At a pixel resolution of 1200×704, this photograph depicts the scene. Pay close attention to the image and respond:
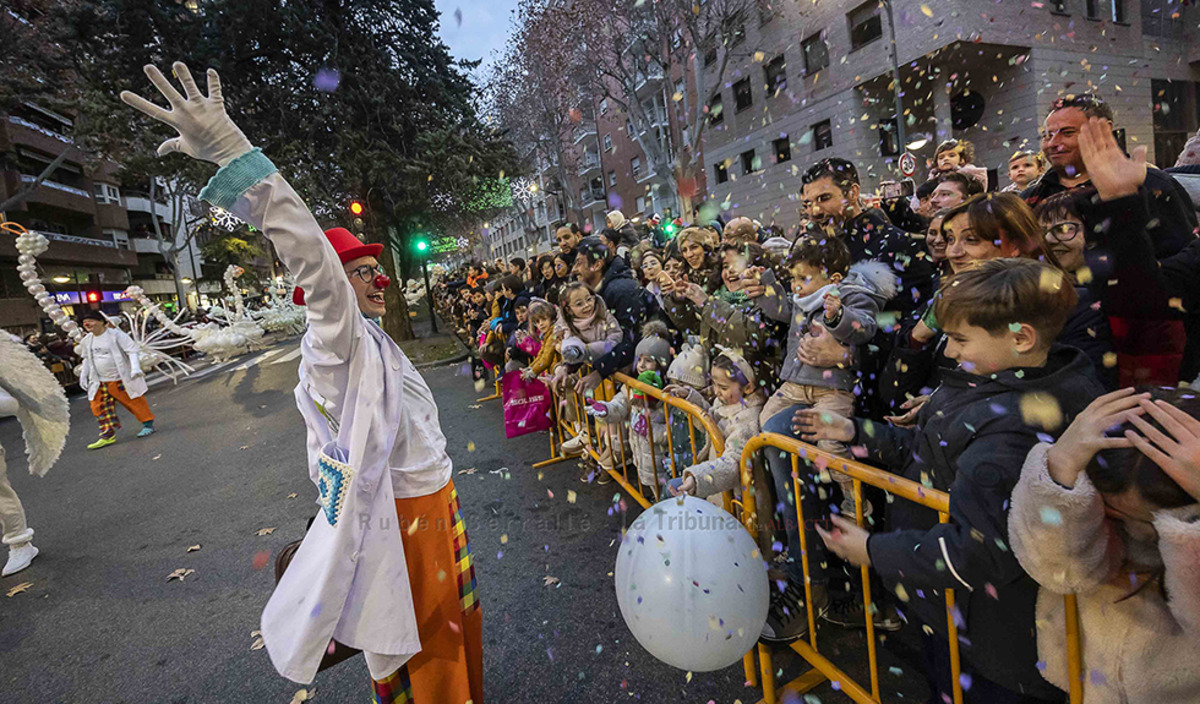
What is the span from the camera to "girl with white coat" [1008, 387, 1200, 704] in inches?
41.0

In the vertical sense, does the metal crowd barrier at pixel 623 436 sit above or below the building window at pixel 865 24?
below

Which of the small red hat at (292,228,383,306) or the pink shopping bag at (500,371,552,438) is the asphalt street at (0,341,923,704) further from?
the small red hat at (292,228,383,306)

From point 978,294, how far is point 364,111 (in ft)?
43.4

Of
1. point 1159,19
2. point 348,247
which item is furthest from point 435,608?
point 1159,19

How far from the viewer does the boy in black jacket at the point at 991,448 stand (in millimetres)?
1450

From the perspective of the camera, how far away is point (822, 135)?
800 inches

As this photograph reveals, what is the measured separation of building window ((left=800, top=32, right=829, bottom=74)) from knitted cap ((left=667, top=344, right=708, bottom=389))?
66.8 ft

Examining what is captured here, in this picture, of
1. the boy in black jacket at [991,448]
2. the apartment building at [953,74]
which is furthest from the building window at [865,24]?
the boy in black jacket at [991,448]

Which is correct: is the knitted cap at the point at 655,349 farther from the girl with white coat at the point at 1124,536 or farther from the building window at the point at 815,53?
the building window at the point at 815,53

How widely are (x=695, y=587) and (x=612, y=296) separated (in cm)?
324

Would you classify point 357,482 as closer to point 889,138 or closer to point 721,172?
point 889,138

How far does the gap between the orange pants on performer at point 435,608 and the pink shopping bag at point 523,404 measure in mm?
3142

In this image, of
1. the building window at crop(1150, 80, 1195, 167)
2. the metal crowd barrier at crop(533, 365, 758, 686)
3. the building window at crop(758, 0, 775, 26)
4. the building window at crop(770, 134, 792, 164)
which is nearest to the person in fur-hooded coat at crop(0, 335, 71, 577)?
the metal crowd barrier at crop(533, 365, 758, 686)

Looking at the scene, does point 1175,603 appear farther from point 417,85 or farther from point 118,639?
point 417,85
